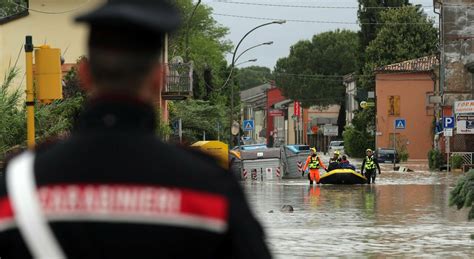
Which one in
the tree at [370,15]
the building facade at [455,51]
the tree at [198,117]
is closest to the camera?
the tree at [198,117]

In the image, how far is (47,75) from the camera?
41.5ft

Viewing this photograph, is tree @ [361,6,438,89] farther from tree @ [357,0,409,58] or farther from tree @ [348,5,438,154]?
tree @ [357,0,409,58]

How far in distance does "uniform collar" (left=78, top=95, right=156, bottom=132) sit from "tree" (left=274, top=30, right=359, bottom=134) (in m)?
120

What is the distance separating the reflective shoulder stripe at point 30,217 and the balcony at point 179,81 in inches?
1672

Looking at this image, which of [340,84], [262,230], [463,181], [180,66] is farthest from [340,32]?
[262,230]

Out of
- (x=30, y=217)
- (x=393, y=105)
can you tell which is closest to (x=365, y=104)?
(x=393, y=105)

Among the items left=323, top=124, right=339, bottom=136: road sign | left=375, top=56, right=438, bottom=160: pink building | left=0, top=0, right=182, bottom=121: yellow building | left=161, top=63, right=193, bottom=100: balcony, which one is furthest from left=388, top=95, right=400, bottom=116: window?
left=0, top=0, right=182, bottom=121: yellow building

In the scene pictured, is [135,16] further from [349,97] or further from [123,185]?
[349,97]

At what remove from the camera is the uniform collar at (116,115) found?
9.30 ft

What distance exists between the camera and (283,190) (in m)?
35.7

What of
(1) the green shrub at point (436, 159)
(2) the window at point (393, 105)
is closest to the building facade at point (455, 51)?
(1) the green shrub at point (436, 159)

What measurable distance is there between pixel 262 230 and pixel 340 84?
122m

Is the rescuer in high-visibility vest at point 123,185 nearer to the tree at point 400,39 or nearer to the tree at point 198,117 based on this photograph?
the tree at point 198,117

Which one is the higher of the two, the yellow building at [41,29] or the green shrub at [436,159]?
the yellow building at [41,29]
